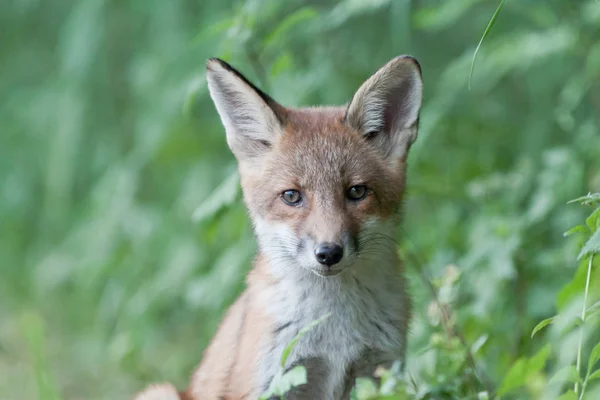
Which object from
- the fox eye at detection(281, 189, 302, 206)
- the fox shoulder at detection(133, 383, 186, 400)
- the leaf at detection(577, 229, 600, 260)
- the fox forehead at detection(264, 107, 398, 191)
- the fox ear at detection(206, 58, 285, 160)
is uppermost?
the fox ear at detection(206, 58, 285, 160)

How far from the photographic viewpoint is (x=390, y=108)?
4.39m

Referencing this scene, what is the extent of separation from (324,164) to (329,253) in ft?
1.78

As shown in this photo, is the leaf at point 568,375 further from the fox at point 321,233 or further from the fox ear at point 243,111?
the fox ear at point 243,111

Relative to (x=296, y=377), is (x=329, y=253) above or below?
above

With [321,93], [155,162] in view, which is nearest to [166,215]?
[155,162]

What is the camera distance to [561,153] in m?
5.25

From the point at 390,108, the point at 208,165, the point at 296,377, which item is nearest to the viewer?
the point at 296,377

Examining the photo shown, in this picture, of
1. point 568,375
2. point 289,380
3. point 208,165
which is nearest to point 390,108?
point 289,380

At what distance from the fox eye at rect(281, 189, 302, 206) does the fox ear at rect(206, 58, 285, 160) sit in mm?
371

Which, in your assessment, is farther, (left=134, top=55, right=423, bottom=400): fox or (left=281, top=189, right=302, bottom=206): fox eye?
(left=281, top=189, right=302, bottom=206): fox eye

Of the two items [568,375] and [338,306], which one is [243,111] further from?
[568,375]

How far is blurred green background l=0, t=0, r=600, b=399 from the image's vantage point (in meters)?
5.43

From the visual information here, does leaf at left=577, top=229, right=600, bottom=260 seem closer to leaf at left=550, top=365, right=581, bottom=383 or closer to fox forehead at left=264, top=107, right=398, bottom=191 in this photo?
leaf at left=550, top=365, right=581, bottom=383

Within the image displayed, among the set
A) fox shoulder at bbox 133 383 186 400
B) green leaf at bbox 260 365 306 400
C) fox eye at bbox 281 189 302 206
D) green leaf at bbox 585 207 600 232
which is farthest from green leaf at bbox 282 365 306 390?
fox shoulder at bbox 133 383 186 400
